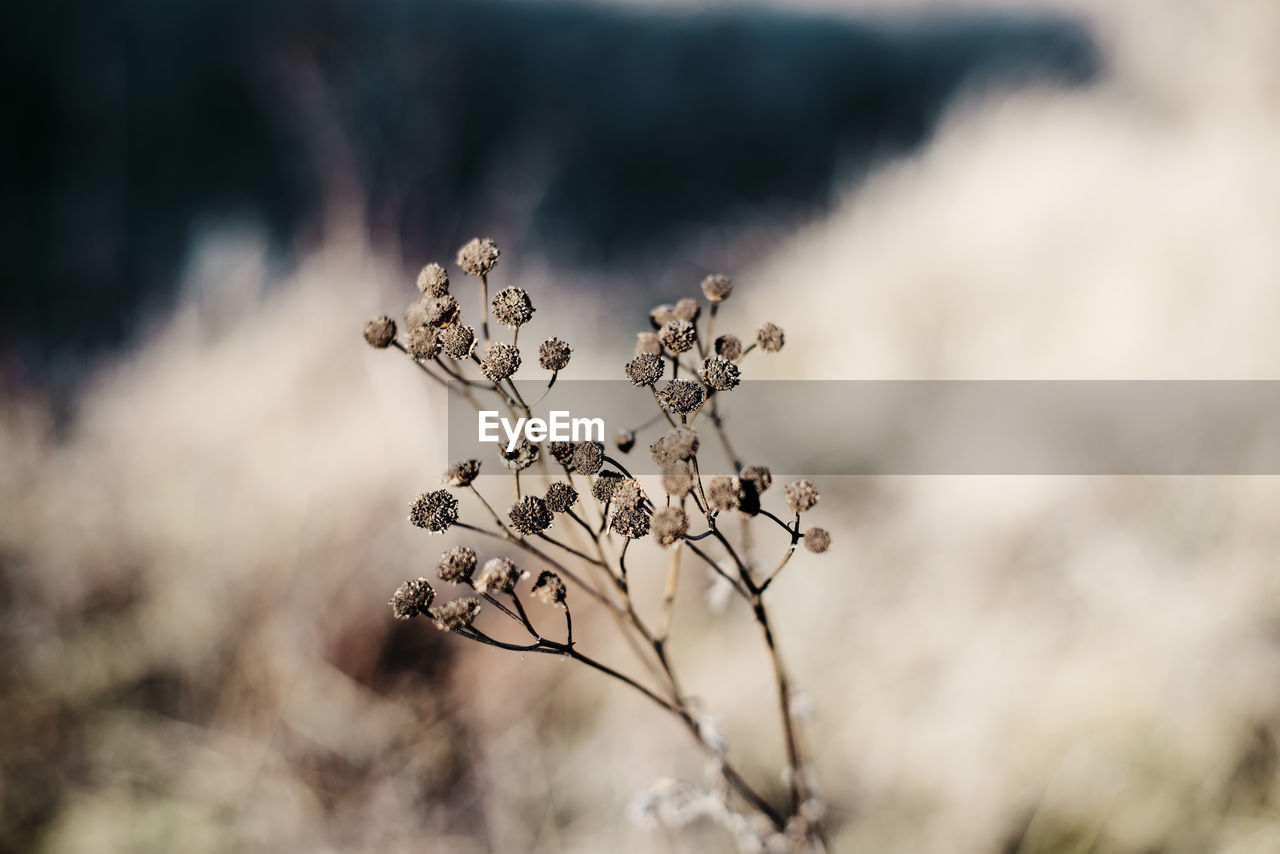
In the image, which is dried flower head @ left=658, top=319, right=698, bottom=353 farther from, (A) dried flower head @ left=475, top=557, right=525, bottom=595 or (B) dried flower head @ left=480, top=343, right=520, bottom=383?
(A) dried flower head @ left=475, top=557, right=525, bottom=595

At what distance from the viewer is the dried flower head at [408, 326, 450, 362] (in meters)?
0.76

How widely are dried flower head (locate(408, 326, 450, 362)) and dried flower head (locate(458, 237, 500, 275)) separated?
102 millimetres

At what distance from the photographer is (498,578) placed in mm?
717

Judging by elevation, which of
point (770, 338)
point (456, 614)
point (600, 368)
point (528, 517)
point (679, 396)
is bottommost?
point (456, 614)

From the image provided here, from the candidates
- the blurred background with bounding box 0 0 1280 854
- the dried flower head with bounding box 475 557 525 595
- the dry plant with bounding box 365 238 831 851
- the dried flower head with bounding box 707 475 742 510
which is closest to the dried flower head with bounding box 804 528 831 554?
the dry plant with bounding box 365 238 831 851

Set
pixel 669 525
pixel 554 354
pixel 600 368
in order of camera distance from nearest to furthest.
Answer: pixel 669 525 → pixel 554 354 → pixel 600 368

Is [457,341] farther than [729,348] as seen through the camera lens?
No

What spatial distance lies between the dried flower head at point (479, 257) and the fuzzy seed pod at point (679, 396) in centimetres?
28

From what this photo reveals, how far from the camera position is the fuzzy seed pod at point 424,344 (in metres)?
0.76

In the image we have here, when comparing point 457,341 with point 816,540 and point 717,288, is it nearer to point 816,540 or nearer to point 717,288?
point 717,288

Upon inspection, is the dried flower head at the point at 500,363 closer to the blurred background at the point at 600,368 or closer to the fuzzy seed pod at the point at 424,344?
the fuzzy seed pod at the point at 424,344

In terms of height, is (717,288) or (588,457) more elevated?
(717,288)

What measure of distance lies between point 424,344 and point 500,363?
10cm

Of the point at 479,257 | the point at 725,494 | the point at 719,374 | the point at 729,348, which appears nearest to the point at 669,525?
the point at 725,494
